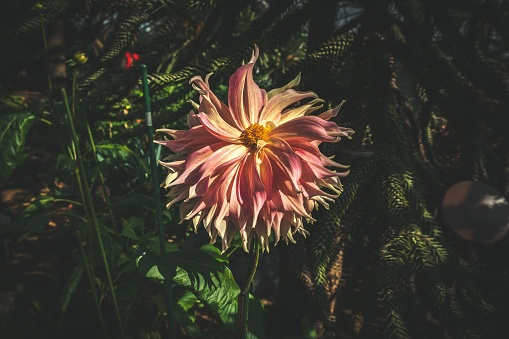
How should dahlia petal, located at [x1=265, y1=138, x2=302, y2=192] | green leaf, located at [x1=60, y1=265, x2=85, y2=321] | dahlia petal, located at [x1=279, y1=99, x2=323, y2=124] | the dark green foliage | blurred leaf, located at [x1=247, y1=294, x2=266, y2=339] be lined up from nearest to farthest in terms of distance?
dahlia petal, located at [x1=265, y1=138, x2=302, y2=192], dahlia petal, located at [x1=279, y1=99, x2=323, y2=124], blurred leaf, located at [x1=247, y1=294, x2=266, y2=339], green leaf, located at [x1=60, y1=265, x2=85, y2=321], the dark green foliage

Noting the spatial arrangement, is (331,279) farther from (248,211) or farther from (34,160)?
(34,160)

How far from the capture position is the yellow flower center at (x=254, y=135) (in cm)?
87

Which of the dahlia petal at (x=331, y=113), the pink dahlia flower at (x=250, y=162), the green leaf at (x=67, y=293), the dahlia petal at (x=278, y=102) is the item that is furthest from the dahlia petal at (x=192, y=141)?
the green leaf at (x=67, y=293)

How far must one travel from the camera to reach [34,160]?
5.18 meters

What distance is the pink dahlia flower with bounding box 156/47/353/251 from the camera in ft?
2.66

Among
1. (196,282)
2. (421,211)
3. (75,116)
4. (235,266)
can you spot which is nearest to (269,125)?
(196,282)

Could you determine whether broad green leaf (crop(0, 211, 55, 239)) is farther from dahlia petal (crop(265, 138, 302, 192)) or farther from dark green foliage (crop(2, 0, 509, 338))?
dahlia petal (crop(265, 138, 302, 192))

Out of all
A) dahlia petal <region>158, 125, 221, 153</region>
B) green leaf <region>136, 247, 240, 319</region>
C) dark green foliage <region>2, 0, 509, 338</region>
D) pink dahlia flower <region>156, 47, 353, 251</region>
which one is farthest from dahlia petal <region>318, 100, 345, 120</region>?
dark green foliage <region>2, 0, 509, 338</region>

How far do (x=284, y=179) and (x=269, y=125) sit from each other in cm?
13

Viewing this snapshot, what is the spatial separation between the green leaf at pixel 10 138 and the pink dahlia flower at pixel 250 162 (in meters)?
0.67

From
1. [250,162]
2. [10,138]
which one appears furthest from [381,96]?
[10,138]

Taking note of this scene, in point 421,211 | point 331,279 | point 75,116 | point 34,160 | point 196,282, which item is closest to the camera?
point 196,282

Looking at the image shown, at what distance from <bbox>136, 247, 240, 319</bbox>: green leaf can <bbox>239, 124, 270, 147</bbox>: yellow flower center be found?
1.07 ft

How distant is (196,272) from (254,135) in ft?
1.24
